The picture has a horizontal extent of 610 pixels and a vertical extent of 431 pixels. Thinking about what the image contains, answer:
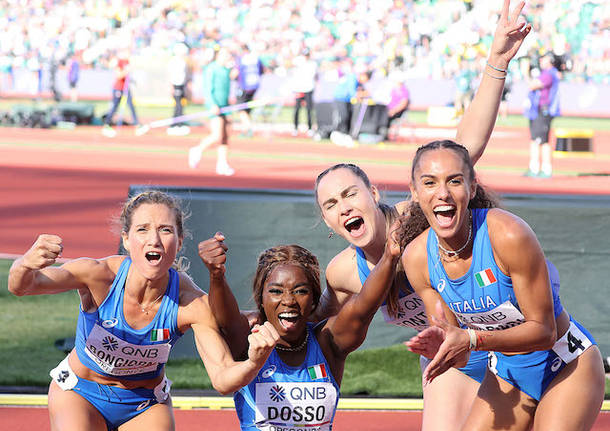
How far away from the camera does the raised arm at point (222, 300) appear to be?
3838mm

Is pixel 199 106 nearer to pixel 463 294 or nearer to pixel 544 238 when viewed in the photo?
pixel 544 238

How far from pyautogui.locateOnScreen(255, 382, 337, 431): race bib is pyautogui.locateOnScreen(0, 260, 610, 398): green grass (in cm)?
273

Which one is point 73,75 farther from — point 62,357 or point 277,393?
point 277,393

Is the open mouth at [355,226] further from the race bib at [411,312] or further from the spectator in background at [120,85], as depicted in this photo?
the spectator in background at [120,85]

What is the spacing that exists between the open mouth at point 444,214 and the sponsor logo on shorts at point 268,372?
103 centimetres

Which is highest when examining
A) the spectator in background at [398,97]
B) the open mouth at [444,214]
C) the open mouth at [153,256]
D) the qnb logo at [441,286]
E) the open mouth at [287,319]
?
the open mouth at [444,214]

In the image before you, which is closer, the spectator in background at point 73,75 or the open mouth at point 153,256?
the open mouth at point 153,256

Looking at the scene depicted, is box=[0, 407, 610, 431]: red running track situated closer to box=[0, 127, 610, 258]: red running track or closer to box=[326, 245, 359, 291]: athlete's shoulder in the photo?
box=[326, 245, 359, 291]: athlete's shoulder

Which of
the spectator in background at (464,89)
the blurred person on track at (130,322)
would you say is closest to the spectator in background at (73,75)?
the spectator in background at (464,89)

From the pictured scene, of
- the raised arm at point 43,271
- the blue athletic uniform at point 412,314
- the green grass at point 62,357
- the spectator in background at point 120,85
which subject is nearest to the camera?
the raised arm at point 43,271

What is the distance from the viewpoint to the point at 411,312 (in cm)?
459

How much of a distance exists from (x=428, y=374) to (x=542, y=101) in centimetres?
1339

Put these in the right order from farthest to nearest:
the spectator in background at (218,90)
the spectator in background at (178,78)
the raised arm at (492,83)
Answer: the spectator in background at (178,78) < the spectator in background at (218,90) < the raised arm at (492,83)

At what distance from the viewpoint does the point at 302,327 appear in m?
4.20
